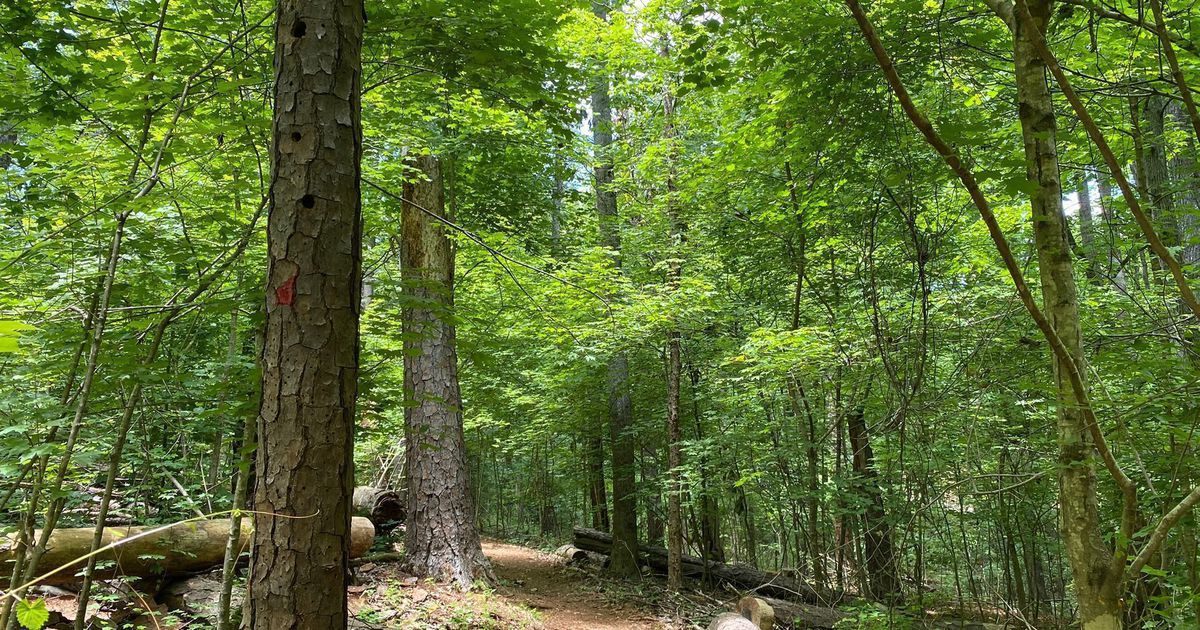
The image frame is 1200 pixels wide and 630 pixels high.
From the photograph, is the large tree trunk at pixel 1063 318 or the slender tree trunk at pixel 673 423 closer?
the large tree trunk at pixel 1063 318

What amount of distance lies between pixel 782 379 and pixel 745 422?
6.51 feet

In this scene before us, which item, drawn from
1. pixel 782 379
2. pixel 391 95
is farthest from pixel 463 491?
pixel 391 95

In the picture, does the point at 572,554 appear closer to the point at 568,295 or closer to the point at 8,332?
the point at 568,295

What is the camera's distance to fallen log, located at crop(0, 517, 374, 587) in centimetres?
446

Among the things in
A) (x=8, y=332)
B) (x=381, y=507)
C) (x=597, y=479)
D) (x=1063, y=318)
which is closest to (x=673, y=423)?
(x=381, y=507)

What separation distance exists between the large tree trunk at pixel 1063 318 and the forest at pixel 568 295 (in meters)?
0.02

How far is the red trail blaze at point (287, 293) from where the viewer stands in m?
2.04

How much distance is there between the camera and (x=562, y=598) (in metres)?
8.12

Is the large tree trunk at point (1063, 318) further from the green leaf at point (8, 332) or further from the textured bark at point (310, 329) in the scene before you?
the green leaf at point (8, 332)

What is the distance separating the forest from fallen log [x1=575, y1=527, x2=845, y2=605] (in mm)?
100

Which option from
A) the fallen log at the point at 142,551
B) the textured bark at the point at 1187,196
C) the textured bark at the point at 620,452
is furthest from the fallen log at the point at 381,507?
the textured bark at the point at 1187,196

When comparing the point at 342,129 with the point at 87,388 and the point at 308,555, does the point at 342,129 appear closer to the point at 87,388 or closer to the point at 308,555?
the point at 308,555

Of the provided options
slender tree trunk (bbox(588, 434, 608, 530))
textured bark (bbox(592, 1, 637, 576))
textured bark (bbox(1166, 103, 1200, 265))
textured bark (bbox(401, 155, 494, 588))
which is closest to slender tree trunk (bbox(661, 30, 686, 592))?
textured bark (bbox(592, 1, 637, 576))

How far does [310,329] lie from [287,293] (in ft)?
0.50
